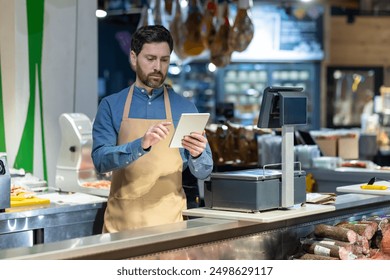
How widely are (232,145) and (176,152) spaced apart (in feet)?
9.43

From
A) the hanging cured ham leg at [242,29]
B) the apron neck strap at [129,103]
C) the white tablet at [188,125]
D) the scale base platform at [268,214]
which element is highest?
the hanging cured ham leg at [242,29]

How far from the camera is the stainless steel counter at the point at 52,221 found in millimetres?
4512

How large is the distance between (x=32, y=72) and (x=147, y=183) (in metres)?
2.44

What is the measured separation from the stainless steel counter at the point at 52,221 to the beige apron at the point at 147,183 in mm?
785

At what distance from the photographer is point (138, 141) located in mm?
3652

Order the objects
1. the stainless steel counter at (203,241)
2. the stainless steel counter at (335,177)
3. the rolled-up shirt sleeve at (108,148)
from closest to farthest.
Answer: the stainless steel counter at (203,241) → the rolled-up shirt sleeve at (108,148) → the stainless steel counter at (335,177)

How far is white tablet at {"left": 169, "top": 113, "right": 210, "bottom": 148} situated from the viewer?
11.1 ft

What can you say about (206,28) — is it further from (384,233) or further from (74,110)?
(384,233)

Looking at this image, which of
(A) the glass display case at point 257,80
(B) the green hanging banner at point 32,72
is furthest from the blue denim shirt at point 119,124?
(A) the glass display case at point 257,80

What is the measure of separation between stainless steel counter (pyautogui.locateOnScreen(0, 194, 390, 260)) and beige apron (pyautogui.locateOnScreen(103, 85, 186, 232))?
0.54 m

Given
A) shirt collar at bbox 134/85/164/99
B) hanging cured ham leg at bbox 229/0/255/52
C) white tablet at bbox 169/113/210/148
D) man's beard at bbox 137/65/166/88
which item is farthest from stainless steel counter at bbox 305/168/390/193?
white tablet at bbox 169/113/210/148

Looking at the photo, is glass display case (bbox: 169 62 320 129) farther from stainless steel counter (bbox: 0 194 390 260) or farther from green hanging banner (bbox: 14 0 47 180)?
stainless steel counter (bbox: 0 194 390 260)

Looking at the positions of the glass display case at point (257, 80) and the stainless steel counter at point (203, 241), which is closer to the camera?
the stainless steel counter at point (203, 241)

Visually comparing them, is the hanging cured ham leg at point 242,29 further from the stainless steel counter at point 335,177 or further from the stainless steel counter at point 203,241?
the stainless steel counter at point 203,241
